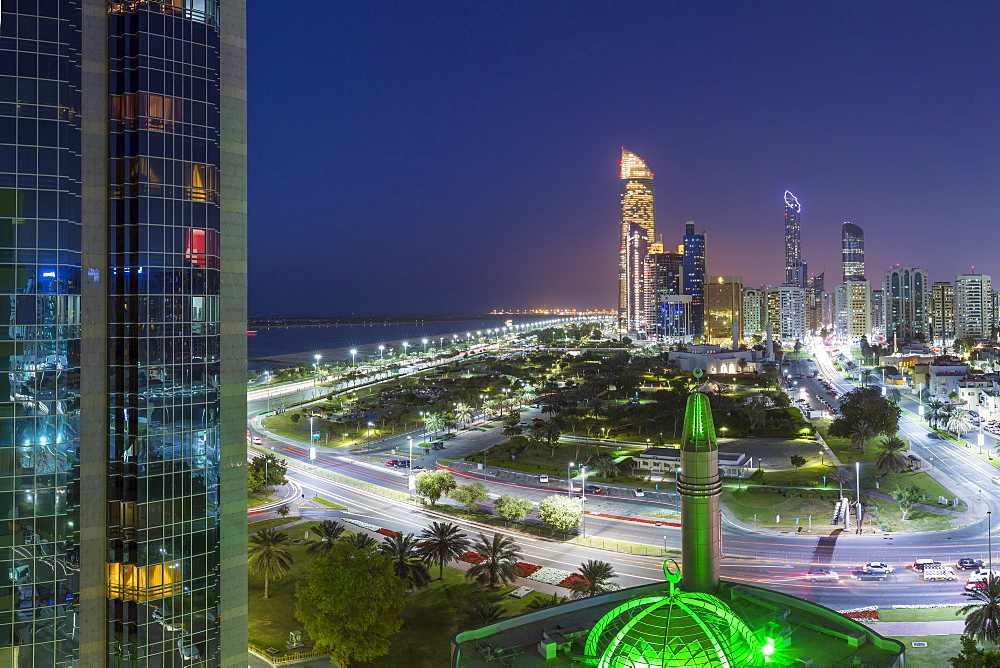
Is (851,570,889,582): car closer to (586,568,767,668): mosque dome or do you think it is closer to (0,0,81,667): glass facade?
(586,568,767,668): mosque dome

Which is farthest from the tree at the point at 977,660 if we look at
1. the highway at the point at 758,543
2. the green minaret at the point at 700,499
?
the green minaret at the point at 700,499

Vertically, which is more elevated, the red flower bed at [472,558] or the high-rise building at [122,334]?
the high-rise building at [122,334]

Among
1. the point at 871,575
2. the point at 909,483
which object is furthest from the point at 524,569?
the point at 909,483

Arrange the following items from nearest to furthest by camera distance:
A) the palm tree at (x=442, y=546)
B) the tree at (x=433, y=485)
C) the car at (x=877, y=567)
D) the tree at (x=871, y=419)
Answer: the palm tree at (x=442, y=546), the car at (x=877, y=567), the tree at (x=433, y=485), the tree at (x=871, y=419)

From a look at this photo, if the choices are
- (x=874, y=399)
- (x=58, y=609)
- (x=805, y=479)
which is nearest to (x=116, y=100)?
(x=58, y=609)

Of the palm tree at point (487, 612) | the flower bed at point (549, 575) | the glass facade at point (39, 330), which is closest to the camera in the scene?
the glass facade at point (39, 330)

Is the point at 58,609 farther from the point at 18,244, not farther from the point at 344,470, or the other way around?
the point at 344,470

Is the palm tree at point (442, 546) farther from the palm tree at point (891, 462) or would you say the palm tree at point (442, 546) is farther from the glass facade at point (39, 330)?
the palm tree at point (891, 462)
